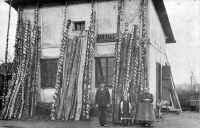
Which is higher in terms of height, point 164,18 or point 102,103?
point 164,18

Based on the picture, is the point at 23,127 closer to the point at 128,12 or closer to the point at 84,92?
the point at 84,92

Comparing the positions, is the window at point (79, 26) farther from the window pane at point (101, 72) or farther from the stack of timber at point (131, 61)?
the window pane at point (101, 72)

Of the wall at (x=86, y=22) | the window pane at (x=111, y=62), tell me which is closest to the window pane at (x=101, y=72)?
the window pane at (x=111, y=62)

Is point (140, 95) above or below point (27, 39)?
below

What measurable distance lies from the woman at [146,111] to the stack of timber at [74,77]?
261 centimetres

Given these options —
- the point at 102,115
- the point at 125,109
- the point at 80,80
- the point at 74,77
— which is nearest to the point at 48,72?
the point at 74,77

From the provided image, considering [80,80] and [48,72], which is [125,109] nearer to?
[80,80]

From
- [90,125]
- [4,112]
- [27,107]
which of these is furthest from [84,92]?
[4,112]

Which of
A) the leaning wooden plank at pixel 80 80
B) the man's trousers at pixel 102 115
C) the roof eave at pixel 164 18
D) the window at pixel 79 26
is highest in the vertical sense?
the roof eave at pixel 164 18

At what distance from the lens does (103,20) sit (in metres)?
12.9

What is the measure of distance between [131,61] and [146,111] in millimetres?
2626

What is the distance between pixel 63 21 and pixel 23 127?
19.5 feet

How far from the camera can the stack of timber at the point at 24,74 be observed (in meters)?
12.6

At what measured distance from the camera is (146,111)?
1024 cm
